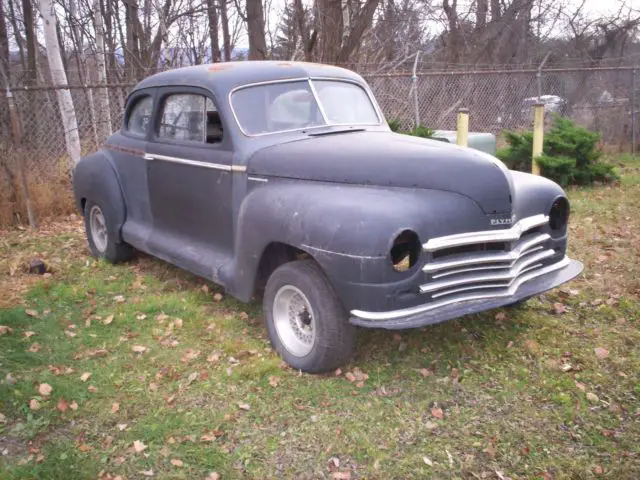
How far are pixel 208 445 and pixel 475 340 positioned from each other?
199 cm

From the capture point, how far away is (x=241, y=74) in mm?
4406

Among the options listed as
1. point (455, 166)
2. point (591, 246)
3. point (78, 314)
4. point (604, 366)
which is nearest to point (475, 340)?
point (604, 366)

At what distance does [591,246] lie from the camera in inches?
236

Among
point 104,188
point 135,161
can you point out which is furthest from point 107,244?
point 135,161

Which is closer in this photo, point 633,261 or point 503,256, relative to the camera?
point 503,256

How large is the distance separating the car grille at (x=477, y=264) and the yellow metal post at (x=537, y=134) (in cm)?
507

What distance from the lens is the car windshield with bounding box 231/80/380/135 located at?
427 centimetres

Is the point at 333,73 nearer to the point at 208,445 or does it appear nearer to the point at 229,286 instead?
the point at 229,286

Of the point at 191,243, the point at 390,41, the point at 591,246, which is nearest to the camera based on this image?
the point at 191,243

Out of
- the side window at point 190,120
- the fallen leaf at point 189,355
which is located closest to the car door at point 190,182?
the side window at point 190,120

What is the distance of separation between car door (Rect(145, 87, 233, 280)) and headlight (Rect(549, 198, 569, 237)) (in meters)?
2.32

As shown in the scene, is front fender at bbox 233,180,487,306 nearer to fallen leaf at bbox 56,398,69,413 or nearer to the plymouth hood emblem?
the plymouth hood emblem

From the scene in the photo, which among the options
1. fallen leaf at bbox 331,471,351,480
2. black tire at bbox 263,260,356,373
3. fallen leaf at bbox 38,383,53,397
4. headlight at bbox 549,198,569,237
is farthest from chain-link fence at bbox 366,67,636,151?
fallen leaf at bbox 331,471,351,480

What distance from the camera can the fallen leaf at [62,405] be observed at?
3359mm
